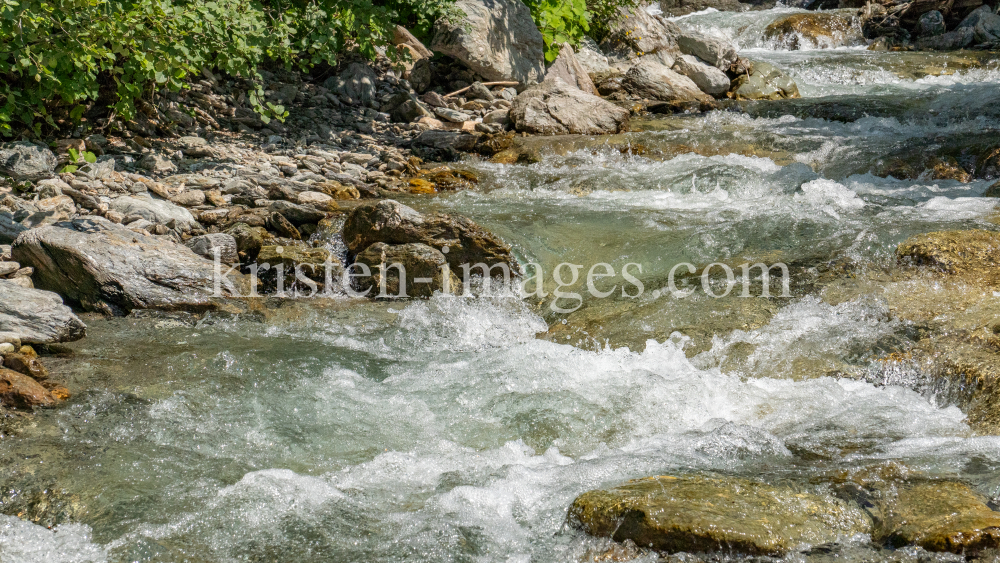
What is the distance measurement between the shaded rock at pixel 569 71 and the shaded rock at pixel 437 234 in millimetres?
6273

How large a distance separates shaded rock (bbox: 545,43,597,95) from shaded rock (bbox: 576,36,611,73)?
53cm

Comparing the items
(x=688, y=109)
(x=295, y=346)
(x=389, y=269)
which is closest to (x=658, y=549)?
(x=295, y=346)

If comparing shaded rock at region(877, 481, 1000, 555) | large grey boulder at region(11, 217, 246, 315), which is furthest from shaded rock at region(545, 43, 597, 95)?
shaded rock at region(877, 481, 1000, 555)

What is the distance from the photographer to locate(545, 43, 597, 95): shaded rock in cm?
1173

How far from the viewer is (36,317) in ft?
14.0

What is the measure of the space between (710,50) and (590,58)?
2.19 m

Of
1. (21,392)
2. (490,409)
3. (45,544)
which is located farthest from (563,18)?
(45,544)

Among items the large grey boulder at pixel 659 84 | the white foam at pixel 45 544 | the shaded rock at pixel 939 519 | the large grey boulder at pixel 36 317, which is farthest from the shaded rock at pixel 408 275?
the large grey boulder at pixel 659 84

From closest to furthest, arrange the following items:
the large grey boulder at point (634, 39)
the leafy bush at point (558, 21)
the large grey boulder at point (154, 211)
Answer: the large grey boulder at point (154, 211)
the leafy bush at point (558, 21)
the large grey boulder at point (634, 39)

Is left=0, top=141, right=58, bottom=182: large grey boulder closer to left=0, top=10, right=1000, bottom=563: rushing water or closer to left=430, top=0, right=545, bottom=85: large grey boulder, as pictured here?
left=0, top=10, right=1000, bottom=563: rushing water

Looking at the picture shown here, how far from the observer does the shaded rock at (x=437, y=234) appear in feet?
19.3

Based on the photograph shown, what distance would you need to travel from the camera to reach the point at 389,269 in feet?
18.9

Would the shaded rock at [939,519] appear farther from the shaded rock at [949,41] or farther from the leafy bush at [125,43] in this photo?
the shaded rock at [949,41]

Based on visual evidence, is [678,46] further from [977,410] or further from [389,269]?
[977,410]
